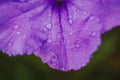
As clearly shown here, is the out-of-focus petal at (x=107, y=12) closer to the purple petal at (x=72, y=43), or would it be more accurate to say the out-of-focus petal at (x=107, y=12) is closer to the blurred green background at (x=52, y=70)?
the purple petal at (x=72, y=43)

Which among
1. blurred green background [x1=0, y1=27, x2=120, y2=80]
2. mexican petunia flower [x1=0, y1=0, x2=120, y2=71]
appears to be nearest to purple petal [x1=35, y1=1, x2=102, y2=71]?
mexican petunia flower [x1=0, y1=0, x2=120, y2=71]

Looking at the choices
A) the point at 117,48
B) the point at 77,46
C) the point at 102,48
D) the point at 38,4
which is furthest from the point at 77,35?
the point at 117,48

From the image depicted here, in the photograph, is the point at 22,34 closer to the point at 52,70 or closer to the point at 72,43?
the point at 72,43

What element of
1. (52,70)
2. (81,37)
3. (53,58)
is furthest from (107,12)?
(52,70)

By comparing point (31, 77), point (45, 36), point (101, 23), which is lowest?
point (31, 77)

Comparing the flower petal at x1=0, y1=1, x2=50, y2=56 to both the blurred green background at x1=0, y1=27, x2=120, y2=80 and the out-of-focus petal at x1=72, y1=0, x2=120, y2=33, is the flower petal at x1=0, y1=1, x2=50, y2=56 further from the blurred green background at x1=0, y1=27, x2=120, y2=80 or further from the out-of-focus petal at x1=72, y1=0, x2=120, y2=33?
the blurred green background at x1=0, y1=27, x2=120, y2=80

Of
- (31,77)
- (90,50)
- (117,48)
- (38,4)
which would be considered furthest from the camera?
(117,48)

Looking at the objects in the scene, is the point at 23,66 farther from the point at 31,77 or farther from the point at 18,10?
the point at 18,10
